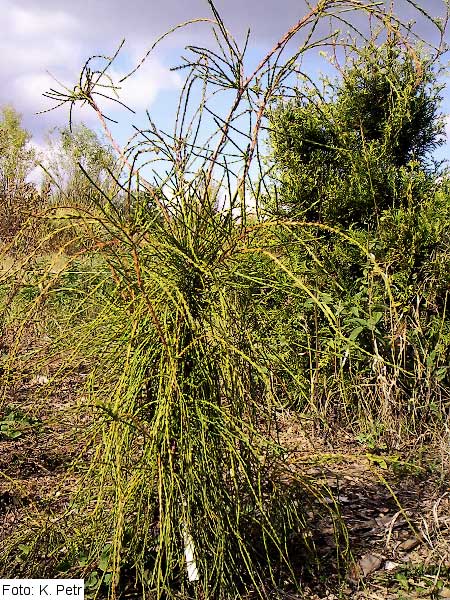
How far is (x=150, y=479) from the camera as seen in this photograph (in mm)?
2209

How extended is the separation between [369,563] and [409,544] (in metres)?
0.26

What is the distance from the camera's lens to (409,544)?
289cm

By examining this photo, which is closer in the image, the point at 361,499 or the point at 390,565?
the point at 390,565

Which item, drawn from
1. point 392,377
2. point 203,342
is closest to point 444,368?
point 392,377

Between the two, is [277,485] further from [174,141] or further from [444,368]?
[444,368]

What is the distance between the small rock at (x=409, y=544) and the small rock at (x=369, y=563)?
16 centimetres

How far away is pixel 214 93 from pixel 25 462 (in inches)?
100

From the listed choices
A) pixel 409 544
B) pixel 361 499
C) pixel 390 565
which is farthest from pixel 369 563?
pixel 361 499

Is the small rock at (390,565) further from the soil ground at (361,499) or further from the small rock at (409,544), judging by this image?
the small rock at (409,544)

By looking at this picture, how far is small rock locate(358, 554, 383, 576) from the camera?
270cm

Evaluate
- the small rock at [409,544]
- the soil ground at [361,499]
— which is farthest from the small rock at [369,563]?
the small rock at [409,544]

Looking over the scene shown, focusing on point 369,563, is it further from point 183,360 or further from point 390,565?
point 183,360

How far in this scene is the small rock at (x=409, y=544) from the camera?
2873 mm

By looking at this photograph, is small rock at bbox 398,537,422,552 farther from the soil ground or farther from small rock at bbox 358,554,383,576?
small rock at bbox 358,554,383,576
